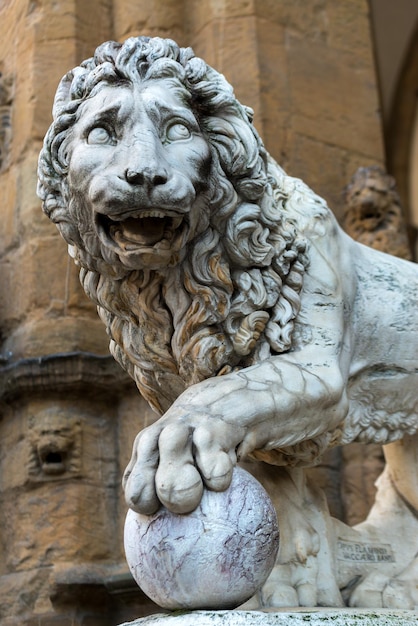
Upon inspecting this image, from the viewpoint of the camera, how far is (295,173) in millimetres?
4082

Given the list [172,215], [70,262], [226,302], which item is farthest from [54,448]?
[172,215]

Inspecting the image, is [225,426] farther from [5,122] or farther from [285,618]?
[5,122]

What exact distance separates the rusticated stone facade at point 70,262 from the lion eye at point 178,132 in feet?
4.76

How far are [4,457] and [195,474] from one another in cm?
184

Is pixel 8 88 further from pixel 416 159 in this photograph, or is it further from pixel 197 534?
pixel 416 159

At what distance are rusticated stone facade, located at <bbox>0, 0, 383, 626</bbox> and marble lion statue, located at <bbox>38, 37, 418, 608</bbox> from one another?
0.94 m

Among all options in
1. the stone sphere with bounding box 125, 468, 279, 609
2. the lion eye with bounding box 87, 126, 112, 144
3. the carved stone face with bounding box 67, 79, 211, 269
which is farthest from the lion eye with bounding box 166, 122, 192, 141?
the stone sphere with bounding box 125, 468, 279, 609

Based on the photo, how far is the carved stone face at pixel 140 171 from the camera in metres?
2.31

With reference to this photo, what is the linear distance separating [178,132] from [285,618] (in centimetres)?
105

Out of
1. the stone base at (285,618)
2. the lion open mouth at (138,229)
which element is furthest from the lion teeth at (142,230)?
the stone base at (285,618)

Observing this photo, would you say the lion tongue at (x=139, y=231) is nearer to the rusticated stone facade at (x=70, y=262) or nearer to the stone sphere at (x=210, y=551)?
the stone sphere at (x=210, y=551)

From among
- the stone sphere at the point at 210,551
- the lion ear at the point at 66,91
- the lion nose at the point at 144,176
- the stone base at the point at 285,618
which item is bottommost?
the stone base at the point at 285,618

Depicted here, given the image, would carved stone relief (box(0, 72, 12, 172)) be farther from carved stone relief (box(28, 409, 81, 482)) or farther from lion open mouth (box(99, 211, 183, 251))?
lion open mouth (box(99, 211, 183, 251))

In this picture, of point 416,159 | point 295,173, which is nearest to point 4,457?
point 295,173
